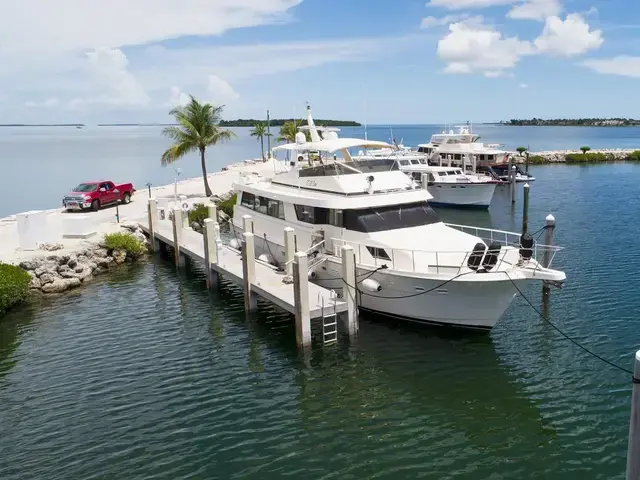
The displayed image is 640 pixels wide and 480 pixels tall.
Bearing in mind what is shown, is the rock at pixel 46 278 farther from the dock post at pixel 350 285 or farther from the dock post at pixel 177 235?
the dock post at pixel 350 285

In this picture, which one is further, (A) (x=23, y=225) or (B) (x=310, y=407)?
(A) (x=23, y=225)

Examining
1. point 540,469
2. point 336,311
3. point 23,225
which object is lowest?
point 540,469

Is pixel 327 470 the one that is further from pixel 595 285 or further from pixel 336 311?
pixel 595 285

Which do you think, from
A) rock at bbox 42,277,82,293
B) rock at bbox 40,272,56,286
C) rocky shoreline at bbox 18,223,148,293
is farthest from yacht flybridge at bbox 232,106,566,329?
rock at bbox 40,272,56,286

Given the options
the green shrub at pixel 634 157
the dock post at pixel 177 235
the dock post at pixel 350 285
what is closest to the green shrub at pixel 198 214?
the dock post at pixel 177 235

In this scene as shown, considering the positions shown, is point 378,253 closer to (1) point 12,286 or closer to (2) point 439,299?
(2) point 439,299

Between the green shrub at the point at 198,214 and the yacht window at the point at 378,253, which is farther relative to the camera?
the green shrub at the point at 198,214

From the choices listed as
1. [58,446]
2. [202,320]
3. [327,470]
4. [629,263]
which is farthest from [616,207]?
[58,446]
